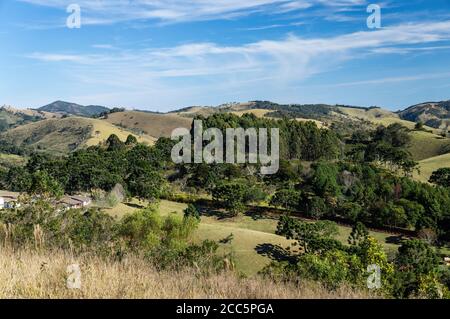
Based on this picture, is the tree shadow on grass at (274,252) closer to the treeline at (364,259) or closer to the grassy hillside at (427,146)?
the treeline at (364,259)

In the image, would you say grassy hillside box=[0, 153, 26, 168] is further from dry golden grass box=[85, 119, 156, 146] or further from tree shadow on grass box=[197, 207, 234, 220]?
tree shadow on grass box=[197, 207, 234, 220]

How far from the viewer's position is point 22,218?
21281 millimetres

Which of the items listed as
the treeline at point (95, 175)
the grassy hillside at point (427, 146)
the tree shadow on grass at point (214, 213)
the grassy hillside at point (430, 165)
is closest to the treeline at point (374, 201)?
the tree shadow on grass at point (214, 213)

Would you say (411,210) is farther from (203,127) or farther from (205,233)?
(203,127)

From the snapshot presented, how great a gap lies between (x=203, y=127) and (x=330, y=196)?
51.2 meters

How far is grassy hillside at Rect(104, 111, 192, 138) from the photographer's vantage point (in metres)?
157

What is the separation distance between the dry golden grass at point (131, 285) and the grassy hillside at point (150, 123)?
144 meters

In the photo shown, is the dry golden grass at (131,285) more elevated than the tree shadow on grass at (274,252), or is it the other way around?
the dry golden grass at (131,285)

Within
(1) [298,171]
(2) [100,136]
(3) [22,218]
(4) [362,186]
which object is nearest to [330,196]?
(4) [362,186]

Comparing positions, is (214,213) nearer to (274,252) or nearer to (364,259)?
(274,252)

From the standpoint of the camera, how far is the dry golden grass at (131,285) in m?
5.28

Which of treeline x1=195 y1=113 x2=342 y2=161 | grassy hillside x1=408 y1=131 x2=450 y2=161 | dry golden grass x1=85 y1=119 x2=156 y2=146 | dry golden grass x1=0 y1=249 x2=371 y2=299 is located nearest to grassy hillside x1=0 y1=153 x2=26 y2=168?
dry golden grass x1=85 y1=119 x2=156 y2=146
